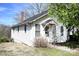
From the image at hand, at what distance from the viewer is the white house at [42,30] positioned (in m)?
6.55

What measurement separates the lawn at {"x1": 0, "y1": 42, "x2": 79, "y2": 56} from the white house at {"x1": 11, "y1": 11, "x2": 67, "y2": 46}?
4.8 inches

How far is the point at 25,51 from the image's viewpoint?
650cm

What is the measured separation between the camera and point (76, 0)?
6.50 metres

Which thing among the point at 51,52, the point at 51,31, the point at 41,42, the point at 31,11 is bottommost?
the point at 51,52

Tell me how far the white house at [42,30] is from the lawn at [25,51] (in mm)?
121

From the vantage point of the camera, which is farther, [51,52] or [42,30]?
[42,30]

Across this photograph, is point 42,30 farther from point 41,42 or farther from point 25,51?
point 25,51

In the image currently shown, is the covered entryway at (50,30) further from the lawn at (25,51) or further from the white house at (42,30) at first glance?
the lawn at (25,51)

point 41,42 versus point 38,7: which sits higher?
point 38,7

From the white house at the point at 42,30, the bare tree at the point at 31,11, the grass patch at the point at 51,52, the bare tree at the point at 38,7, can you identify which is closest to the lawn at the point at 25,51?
the grass patch at the point at 51,52

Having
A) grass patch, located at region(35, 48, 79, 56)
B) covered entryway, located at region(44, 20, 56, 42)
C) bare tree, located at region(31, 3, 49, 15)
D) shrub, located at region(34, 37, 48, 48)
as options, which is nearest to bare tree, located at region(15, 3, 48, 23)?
bare tree, located at region(31, 3, 49, 15)

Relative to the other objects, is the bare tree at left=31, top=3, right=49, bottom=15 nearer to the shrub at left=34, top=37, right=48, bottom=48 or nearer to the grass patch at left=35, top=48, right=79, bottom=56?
the shrub at left=34, top=37, right=48, bottom=48

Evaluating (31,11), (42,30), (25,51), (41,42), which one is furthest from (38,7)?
(25,51)

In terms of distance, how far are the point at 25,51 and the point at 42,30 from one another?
479mm
